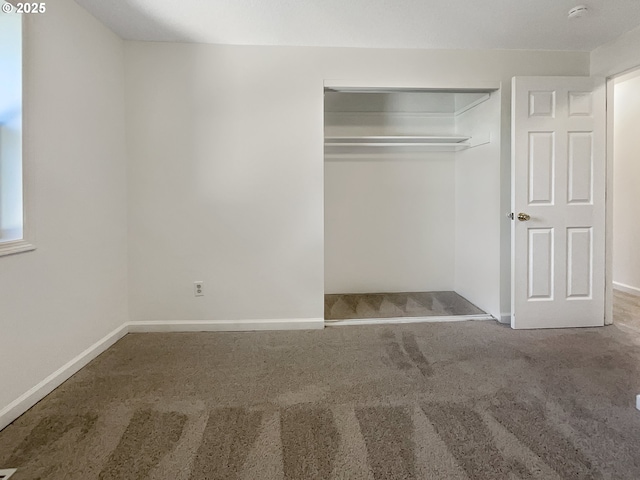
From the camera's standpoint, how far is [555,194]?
9.41ft

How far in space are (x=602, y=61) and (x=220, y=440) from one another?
3.96m

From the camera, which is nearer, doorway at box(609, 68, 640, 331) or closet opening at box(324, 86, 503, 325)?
closet opening at box(324, 86, 503, 325)

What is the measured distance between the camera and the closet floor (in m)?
3.29

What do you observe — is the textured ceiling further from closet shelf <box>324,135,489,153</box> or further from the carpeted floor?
the carpeted floor

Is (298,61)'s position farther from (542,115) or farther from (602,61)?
(602,61)

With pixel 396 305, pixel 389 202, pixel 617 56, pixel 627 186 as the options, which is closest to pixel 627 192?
pixel 627 186

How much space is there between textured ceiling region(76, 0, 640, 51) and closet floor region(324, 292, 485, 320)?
7.79 ft

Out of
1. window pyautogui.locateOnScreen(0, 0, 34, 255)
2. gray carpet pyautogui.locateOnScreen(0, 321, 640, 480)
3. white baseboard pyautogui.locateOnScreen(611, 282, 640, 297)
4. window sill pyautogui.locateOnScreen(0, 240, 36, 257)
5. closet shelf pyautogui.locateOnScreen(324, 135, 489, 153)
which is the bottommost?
gray carpet pyautogui.locateOnScreen(0, 321, 640, 480)

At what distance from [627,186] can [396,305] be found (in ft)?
10.7

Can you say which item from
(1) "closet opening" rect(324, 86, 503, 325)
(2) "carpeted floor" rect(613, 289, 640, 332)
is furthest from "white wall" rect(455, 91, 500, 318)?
(2) "carpeted floor" rect(613, 289, 640, 332)

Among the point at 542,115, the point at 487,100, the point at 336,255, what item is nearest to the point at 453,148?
the point at 487,100

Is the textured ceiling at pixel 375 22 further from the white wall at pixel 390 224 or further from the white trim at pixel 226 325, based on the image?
the white trim at pixel 226 325

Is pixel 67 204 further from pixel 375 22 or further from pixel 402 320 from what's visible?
pixel 402 320

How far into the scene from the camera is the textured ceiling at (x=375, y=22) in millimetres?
2281
